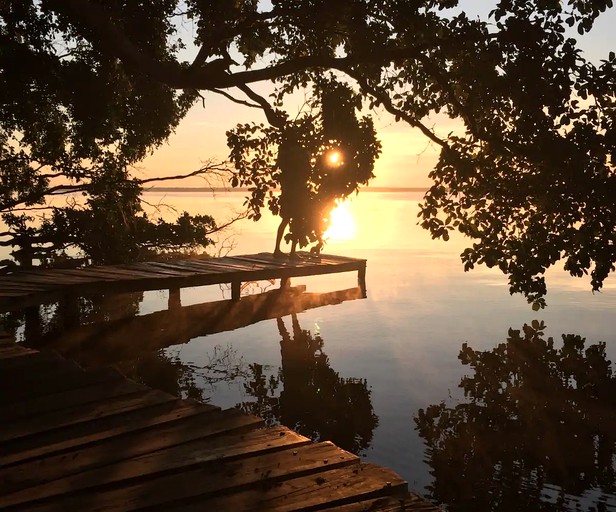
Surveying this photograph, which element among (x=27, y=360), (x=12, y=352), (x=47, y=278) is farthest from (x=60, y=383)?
(x=47, y=278)

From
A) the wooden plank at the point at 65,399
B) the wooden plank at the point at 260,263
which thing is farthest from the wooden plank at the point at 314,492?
the wooden plank at the point at 260,263

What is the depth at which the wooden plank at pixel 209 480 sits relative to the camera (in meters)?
3.56

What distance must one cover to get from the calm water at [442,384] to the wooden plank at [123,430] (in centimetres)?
355

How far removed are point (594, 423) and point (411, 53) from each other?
620cm

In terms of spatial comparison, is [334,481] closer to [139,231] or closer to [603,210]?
[603,210]

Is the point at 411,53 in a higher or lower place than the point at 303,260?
higher

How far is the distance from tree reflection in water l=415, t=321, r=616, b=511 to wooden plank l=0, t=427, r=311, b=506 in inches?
137

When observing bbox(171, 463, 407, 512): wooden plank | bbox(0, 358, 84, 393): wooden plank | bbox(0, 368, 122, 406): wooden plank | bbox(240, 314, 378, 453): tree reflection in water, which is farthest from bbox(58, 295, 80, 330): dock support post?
bbox(171, 463, 407, 512): wooden plank

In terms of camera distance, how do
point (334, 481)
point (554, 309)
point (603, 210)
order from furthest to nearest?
point (554, 309) → point (603, 210) → point (334, 481)

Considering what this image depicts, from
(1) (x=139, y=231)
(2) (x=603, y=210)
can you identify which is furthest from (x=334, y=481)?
(1) (x=139, y=231)

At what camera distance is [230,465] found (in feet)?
13.4

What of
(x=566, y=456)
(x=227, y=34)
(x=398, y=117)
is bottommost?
(x=566, y=456)

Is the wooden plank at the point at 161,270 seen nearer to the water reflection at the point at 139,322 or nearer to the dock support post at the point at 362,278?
the water reflection at the point at 139,322

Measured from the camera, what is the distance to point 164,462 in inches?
160
